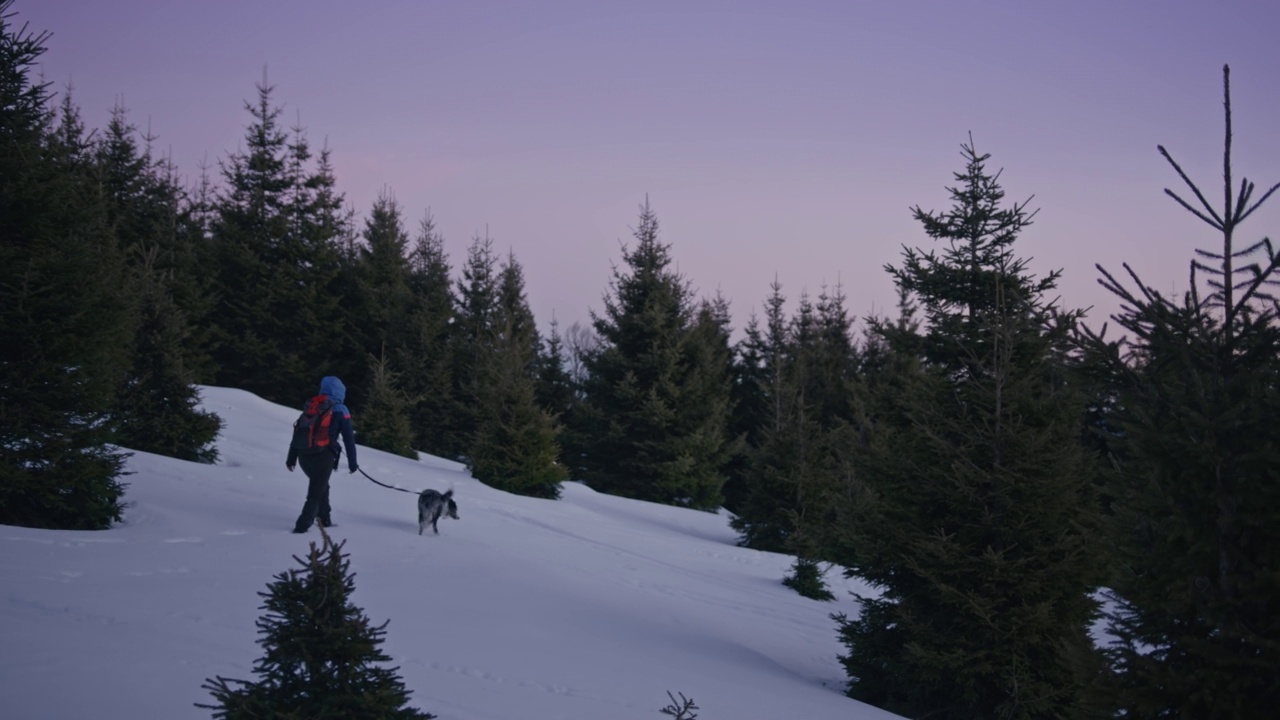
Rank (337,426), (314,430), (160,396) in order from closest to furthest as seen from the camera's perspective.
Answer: (314,430)
(337,426)
(160,396)

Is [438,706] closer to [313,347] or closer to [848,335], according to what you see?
[313,347]

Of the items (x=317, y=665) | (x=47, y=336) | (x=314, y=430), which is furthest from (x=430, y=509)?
(x=317, y=665)

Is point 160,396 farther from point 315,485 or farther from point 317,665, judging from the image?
point 317,665

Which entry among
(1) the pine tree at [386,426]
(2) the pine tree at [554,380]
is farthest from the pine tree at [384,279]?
(1) the pine tree at [386,426]

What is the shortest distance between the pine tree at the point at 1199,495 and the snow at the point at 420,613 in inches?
114

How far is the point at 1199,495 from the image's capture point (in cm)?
346

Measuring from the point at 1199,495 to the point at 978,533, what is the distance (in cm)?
425

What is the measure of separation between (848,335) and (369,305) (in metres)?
24.6

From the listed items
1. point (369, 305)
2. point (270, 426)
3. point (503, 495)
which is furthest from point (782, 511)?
point (369, 305)

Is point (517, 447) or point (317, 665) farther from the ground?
Result: point (517, 447)

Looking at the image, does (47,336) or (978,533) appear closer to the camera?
(978,533)

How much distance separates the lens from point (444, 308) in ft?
122

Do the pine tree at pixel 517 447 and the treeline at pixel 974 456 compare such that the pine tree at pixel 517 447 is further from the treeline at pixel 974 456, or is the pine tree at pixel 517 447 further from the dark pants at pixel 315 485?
the dark pants at pixel 315 485

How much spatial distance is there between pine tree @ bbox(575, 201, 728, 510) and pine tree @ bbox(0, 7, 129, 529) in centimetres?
2055
